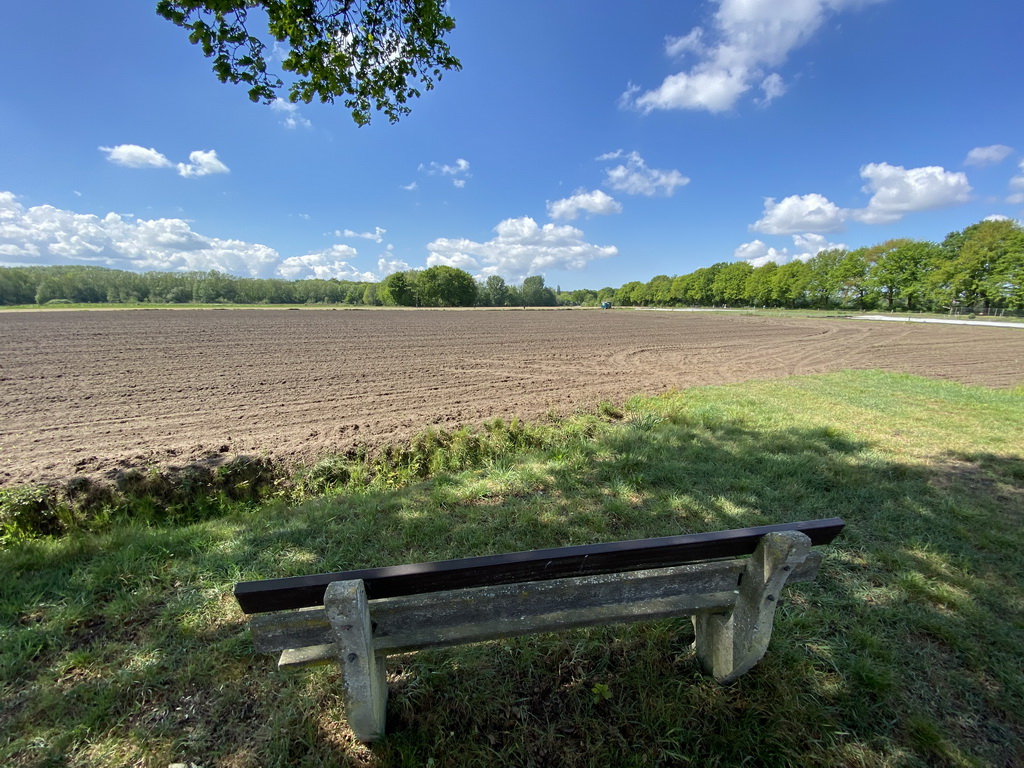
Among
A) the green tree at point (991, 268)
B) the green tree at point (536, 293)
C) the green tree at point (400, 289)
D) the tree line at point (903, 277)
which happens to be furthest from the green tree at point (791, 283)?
the green tree at point (400, 289)

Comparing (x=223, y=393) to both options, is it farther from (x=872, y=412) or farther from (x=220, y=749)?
(x=872, y=412)

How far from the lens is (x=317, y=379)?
1211 centimetres

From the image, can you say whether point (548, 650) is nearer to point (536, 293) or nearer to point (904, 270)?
point (904, 270)

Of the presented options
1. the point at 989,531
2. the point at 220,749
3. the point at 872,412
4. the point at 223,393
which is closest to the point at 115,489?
the point at 220,749

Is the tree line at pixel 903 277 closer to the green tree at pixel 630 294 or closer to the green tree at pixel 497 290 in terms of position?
the green tree at pixel 630 294

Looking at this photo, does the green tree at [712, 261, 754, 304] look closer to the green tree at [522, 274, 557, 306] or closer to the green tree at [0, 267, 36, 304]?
the green tree at [522, 274, 557, 306]

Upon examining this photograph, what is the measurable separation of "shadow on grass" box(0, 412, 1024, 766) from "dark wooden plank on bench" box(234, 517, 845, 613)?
2.72 ft

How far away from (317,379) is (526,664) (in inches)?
460

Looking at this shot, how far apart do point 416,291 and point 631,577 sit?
92.2m

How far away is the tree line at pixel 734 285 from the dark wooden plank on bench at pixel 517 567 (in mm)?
71852

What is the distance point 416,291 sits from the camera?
88625 millimetres

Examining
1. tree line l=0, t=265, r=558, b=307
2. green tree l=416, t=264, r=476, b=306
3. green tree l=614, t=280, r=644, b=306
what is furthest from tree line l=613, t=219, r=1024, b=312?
tree line l=0, t=265, r=558, b=307

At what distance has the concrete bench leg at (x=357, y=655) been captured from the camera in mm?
1467

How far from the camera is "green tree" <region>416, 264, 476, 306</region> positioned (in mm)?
87750
